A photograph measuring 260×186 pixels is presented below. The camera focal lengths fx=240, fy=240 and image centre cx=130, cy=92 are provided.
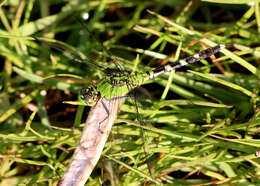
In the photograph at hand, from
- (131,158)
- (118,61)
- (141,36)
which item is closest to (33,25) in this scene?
(118,61)

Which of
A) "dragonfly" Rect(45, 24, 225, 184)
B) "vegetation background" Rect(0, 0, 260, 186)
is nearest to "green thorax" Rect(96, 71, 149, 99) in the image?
"dragonfly" Rect(45, 24, 225, 184)

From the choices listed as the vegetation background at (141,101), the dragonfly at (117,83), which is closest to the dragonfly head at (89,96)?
the dragonfly at (117,83)

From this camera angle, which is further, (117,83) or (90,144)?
(117,83)

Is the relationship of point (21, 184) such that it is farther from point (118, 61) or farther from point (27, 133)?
point (118, 61)

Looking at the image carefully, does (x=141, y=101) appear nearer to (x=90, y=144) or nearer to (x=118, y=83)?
(x=118, y=83)

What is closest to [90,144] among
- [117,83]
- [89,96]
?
[89,96]

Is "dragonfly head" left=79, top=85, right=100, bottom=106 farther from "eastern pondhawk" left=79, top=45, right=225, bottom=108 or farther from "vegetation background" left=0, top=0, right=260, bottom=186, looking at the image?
"vegetation background" left=0, top=0, right=260, bottom=186
